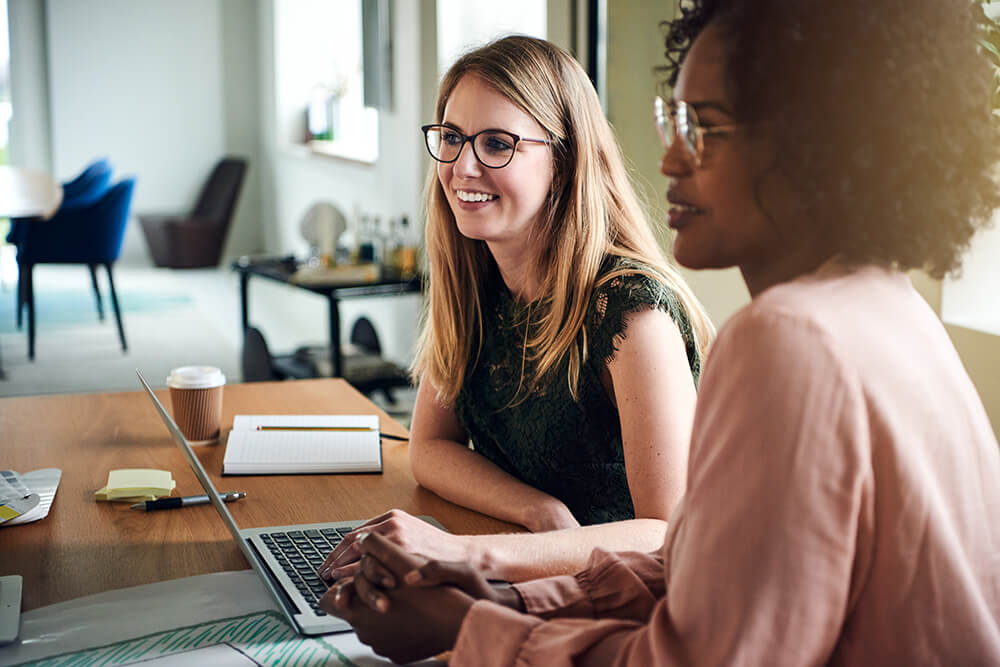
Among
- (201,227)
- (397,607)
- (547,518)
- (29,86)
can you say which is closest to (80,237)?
(201,227)

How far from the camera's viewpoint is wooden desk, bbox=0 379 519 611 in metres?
1.14

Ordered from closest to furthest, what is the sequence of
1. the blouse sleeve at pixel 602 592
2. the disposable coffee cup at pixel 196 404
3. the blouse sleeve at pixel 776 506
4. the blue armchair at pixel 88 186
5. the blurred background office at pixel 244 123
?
the blouse sleeve at pixel 776 506
the blouse sleeve at pixel 602 592
the disposable coffee cup at pixel 196 404
the blurred background office at pixel 244 123
the blue armchair at pixel 88 186

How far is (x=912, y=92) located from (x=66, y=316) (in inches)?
249

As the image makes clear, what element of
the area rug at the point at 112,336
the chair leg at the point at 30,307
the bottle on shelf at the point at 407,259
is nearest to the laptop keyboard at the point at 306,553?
the bottle on shelf at the point at 407,259

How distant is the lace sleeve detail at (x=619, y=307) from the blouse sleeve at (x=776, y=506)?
2.08ft

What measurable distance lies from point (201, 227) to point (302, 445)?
6755 millimetres

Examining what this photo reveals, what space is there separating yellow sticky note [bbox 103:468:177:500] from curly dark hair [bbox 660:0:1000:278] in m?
1.00

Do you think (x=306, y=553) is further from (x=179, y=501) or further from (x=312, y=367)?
(x=312, y=367)

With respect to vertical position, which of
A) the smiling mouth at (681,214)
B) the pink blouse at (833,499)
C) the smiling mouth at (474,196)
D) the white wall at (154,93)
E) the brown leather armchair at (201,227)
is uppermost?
Result: the white wall at (154,93)

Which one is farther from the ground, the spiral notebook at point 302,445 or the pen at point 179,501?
the spiral notebook at point 302,445

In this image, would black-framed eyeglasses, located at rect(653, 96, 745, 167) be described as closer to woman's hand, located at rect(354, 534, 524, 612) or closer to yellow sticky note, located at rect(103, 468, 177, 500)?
woman's hand, located at rect(354, 534, 524, 612)

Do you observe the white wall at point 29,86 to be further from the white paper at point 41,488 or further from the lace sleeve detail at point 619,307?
the lace sleeve detail at point 619,307

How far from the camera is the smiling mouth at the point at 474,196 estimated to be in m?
1.44

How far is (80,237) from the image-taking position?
529cm
